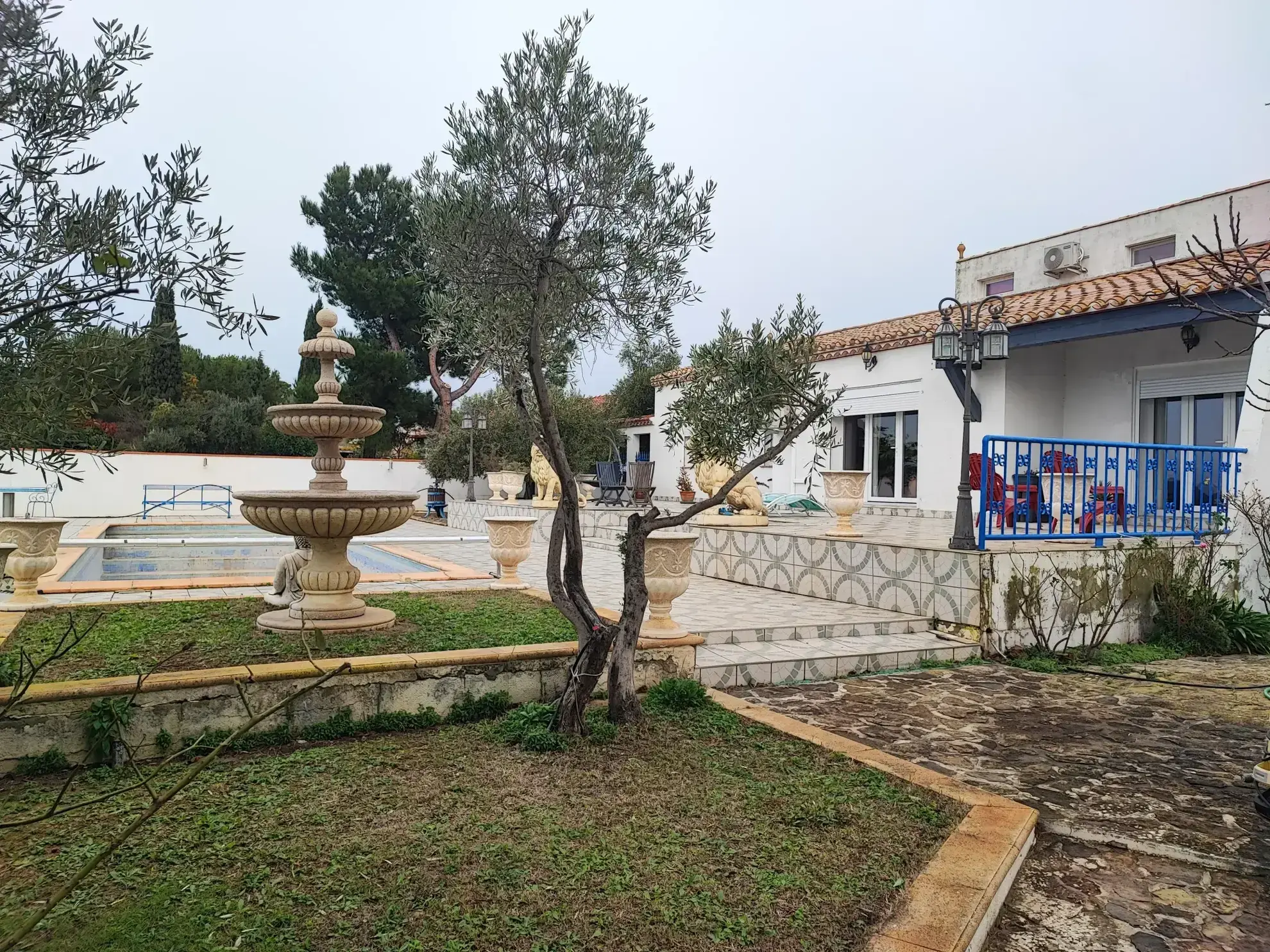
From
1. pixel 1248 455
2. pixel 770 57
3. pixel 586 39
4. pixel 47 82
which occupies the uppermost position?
pixel 770 57

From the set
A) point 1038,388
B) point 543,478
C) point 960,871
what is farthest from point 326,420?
point 1038,388

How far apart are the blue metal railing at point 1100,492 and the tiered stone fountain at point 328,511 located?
4.96 meters

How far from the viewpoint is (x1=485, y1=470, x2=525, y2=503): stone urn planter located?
19.5 m

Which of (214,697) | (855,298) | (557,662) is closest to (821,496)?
(855,298)

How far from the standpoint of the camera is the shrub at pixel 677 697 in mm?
4703

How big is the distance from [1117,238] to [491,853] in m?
18.6

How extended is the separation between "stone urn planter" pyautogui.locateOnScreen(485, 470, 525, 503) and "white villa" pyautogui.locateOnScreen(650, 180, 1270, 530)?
5.94 metres

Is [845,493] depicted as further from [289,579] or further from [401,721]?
[401,721]

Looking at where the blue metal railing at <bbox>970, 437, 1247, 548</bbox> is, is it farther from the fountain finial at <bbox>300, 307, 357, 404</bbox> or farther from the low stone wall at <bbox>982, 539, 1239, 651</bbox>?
the fountain finial at <bbox>300, 307, 357, 404</bbox>

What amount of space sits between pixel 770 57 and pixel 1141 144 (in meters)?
9.88

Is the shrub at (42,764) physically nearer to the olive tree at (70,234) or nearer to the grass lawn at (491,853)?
the grass lawn at (491,853)

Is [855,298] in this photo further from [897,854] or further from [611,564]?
[897,854]

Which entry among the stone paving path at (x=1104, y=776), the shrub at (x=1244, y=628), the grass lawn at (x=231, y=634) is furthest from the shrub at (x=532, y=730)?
the shrub at (x=1244, y=628)

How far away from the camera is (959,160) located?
687 inches
